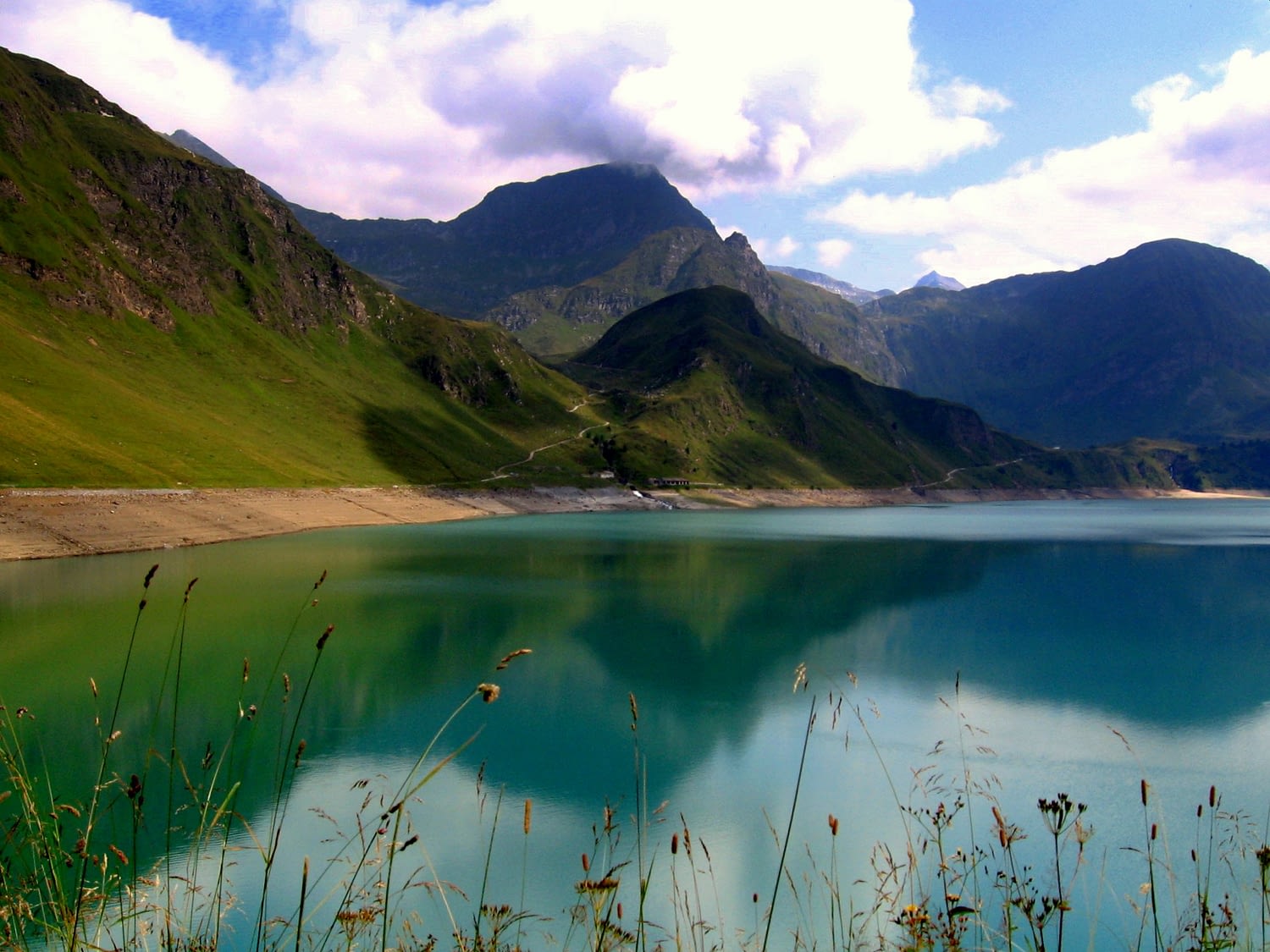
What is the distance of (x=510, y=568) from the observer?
7062 cm

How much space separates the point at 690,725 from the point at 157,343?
146479mm

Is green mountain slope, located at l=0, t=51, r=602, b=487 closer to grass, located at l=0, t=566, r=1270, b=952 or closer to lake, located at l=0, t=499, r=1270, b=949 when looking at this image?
lake, located at l=0, t=499, r=1270, b=949

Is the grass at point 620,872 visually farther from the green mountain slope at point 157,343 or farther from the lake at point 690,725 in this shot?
the green mountain slope at point 157,343

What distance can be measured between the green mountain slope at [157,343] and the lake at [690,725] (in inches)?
1494

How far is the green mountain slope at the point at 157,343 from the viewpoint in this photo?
101m

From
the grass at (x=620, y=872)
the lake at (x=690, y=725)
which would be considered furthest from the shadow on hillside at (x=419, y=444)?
the grass at (x=620, y=872)

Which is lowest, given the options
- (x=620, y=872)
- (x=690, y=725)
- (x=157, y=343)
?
(x=690, y=725)

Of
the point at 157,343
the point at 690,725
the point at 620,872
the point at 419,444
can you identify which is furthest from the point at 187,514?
the point at 419,444

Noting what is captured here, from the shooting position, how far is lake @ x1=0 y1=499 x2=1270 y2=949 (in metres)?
15.8

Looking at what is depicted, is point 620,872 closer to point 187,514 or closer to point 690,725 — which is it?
point 690,725

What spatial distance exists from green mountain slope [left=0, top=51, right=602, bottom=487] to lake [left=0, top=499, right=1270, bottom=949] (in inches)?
1494

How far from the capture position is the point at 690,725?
28.5 metres

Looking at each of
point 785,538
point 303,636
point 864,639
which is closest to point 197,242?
point 785,538

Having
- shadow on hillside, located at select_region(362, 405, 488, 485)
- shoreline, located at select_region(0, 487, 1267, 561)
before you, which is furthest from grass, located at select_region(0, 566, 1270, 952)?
shadow on hillside, located at select_region(362, 405, 488, 485)
